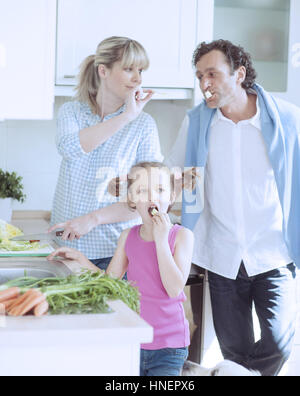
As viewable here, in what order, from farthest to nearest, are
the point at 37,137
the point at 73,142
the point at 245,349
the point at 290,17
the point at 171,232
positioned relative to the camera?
the point at 37,137, the point at 290,17, the point at 245,349, the point at 73,142, the point at 171,232

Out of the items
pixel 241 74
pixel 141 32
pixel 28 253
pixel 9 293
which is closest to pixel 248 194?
pixel 241 74

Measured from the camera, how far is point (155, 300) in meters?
1.63

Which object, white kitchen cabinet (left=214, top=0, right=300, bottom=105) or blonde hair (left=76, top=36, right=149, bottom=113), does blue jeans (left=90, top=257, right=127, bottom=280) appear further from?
white kitchen cabinet (left=214, top=0, right=300, bottom=105)

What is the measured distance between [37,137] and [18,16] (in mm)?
1094

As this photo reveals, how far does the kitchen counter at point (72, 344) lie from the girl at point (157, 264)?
0.46m

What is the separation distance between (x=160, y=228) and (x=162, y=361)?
335mm

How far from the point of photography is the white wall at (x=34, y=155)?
8.93ft

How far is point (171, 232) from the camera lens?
1.69m

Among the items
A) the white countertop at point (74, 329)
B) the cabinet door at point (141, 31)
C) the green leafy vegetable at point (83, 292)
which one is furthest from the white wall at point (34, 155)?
the white countertop at point (74, 329)

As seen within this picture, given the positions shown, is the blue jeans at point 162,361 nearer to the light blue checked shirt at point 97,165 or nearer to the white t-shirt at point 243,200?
the light blue checked shirt at point 97,165
